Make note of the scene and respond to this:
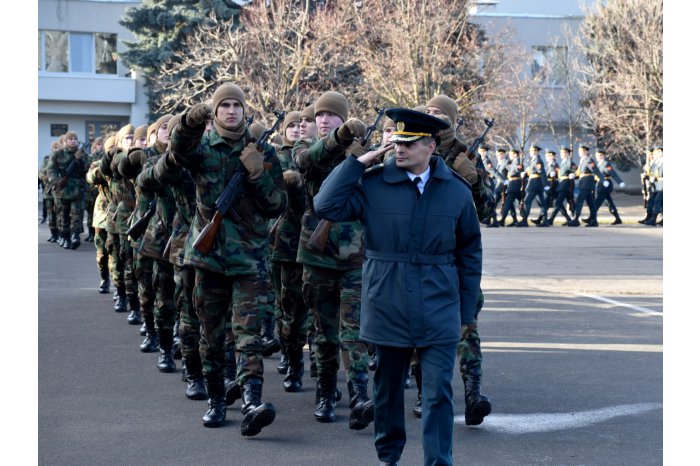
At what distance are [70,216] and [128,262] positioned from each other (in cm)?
1157

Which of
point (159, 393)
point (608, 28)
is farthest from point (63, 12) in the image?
point (159, 393)

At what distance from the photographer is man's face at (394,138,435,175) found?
20.0ft

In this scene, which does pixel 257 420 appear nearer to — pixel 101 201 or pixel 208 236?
pixel 208 236

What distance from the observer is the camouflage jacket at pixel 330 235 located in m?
7.77

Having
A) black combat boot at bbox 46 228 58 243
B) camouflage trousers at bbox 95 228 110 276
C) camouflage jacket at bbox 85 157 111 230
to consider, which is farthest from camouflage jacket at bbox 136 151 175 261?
black combat boot at bbox 46 228 58 243

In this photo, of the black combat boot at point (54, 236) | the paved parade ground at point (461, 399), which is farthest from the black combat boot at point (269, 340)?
the black combat boot at point (54, 236)

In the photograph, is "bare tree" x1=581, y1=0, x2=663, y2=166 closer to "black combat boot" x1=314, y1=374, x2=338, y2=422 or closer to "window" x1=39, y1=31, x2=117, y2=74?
"window" x1=39, y1=31, x2=117, y2=74

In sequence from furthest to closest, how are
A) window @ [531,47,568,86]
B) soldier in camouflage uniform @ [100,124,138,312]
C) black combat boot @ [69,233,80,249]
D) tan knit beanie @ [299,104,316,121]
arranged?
window @ [531,47,568,86] → black combat boot @ [69,233,80,249] → soldier in camouflage uniform @ [100,124,138,312] → tan knit beanie @ [299,104,316,121]

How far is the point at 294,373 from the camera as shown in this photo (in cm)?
908

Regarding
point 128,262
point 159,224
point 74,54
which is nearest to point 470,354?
point 159,224

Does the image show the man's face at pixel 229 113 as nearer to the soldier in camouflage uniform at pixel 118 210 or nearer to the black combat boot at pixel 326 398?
the black combat boot at pixel 326 398

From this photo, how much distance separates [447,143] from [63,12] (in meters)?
51.6

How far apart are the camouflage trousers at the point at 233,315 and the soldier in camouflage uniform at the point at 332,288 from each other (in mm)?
473
